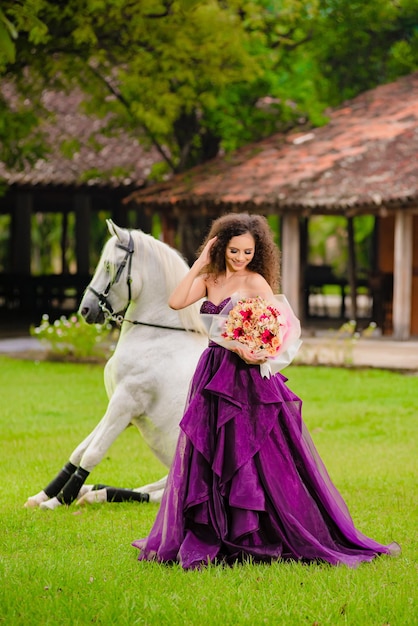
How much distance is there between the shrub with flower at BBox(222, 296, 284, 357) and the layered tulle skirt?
14cm

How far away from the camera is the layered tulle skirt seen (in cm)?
565

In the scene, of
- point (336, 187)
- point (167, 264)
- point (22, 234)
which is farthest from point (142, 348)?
point (22, 234)

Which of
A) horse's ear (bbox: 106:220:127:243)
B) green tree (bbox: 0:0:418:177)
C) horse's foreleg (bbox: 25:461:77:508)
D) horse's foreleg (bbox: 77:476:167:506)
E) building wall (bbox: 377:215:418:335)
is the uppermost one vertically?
green tree (bbox: 0:0:418:177)

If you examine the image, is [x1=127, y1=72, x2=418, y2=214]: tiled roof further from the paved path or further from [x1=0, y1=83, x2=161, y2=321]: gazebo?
the paved path

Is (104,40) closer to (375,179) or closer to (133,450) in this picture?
(375,179)

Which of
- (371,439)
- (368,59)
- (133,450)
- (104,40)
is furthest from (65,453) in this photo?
(368,59)

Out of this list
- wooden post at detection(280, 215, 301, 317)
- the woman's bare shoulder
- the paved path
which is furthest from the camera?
wooden post at detection(280, 215, 301, 317)

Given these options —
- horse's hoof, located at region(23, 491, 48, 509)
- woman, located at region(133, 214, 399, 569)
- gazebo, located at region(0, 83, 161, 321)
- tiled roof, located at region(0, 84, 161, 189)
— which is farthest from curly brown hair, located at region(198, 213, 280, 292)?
gazebo, located at region(0, 83, 161, 321)

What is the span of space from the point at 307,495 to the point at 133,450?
16.2ft

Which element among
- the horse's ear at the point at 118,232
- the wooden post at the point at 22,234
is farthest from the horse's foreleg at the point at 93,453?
the wooden post at the point at 22,234

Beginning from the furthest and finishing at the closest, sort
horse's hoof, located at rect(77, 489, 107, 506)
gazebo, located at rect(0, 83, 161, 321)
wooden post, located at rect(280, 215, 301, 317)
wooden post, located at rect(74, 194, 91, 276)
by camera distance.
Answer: wooden post, located at rect(74, 194, 91, 276)
gazebo, located at rect(0, 83, 161, 321)
wooden post, located at rect(280, 215, 301, 317)
horse's hoof, located at rect(77, 489, 107, 506)

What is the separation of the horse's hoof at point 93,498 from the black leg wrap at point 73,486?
0.46ft

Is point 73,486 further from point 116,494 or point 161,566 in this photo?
point 161,566

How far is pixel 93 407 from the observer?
1330cm
